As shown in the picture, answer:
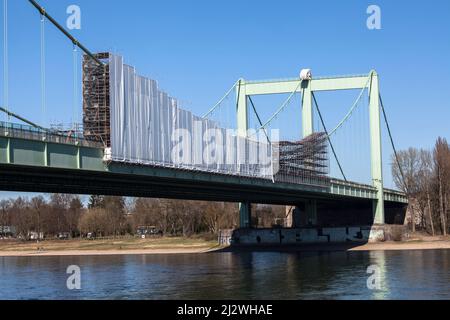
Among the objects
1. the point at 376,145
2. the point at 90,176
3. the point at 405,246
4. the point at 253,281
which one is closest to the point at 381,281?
the point at 253,281

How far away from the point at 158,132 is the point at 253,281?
49.4 ft

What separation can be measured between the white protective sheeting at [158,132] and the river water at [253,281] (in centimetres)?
1010

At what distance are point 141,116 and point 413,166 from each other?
87928 millimetres

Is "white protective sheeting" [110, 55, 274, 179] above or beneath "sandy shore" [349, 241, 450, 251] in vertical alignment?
above

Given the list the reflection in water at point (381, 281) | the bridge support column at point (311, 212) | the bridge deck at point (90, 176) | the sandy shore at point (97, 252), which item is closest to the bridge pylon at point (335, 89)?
the bridge support column at point (311, 212)

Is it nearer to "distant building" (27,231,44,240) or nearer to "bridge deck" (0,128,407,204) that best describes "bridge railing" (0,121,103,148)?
"bridge deck" (0,128,407,204)

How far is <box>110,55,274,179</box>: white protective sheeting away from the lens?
192ft

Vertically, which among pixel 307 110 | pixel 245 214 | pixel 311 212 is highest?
pixel 307 110

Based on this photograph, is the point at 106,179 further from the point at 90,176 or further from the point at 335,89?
the point at 335,89

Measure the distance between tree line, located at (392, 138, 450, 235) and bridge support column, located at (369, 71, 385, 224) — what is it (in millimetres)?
10977

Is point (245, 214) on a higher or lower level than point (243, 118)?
lower

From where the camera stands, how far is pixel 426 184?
440 ft

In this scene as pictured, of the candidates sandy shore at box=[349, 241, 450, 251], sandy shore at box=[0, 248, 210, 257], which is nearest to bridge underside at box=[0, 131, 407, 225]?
sandy shore at box=[349, 241, 450, 251]
